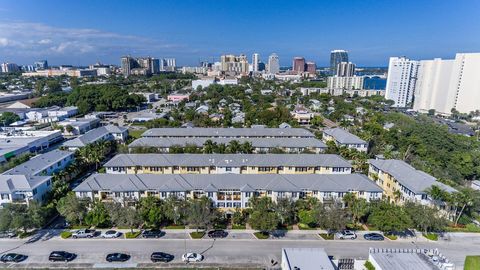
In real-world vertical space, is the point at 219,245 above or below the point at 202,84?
below

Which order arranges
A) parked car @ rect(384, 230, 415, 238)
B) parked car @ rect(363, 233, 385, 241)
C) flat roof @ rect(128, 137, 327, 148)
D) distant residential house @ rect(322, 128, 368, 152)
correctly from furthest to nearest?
distant residential house @ rect(322, 128, 368, 152), flat roof @ rect(128, 137, 327, 148), parked car @ rect(384, 230, 415, 238), parked car @ rect(363, 233, 385, 241)

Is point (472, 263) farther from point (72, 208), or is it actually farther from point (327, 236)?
point (72, 208)

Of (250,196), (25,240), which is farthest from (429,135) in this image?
(25,240)

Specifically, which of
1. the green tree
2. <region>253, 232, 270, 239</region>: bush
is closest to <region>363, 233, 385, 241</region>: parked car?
<region>253, 232, 270, 239</region>: bush

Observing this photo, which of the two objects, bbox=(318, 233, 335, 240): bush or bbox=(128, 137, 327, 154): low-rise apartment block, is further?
bbox=(128, 137, 327, 154): low-rise apartment block

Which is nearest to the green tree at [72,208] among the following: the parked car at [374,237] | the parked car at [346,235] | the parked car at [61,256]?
the parked car at [61,256]

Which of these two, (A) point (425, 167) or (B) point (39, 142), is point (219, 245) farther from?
(B) point (39, 142)

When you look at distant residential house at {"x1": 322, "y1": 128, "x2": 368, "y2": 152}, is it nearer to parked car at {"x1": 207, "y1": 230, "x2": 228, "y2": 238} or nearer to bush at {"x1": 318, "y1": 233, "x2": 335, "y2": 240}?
bush at {"x1": 318, "y1": 233, "x2": 335, "y2": 240}
